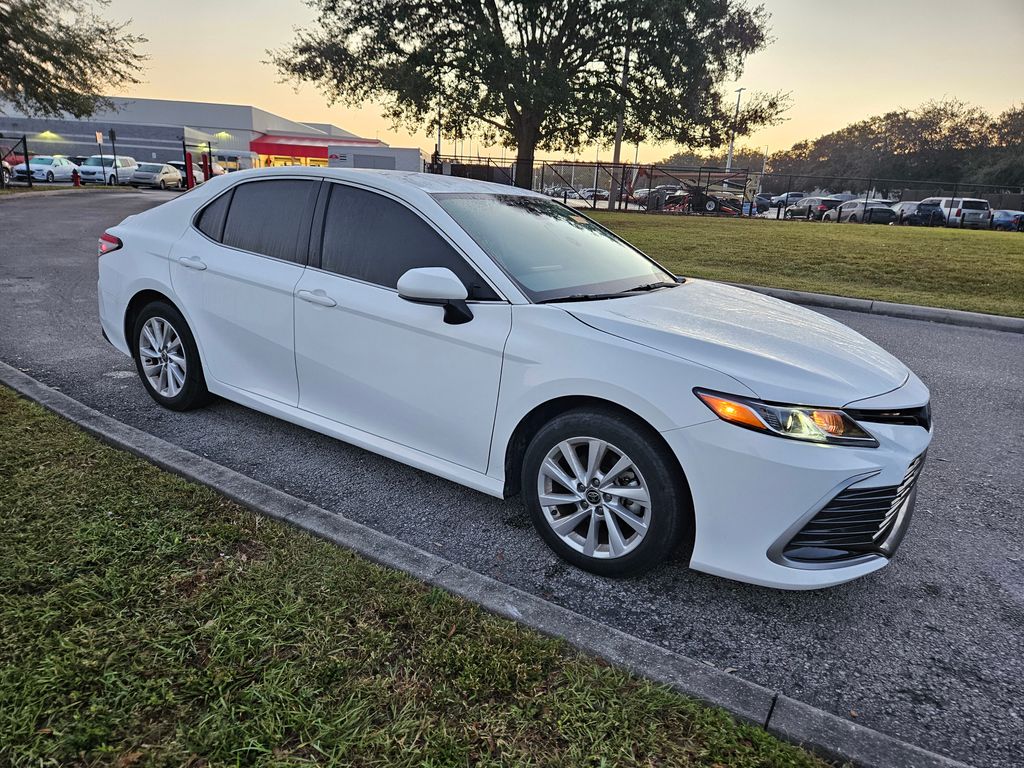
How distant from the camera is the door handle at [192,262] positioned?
404 cm

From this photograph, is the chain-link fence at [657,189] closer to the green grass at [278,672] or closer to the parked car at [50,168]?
the parked car at [50,168]

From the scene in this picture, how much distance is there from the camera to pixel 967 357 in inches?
274

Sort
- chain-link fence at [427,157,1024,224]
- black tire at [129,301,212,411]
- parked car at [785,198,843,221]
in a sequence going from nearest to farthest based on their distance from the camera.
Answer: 1. black tire at [129,301,212,411]
2. chain-link fence at [427,157,1024,224]
3. parked car at [785,198,843,221]

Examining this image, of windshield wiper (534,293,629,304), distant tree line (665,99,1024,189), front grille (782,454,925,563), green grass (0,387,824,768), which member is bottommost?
green grass (0,387,824,768)

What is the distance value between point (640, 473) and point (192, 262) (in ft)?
10.1

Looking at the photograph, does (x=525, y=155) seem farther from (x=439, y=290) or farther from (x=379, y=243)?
(x=439, y=290)

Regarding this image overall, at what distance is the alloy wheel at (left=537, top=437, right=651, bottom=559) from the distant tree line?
2120 inches

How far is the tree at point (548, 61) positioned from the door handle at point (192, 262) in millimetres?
17601

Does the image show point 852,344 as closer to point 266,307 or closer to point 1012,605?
point 1012,605

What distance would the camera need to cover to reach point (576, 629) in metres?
2.38

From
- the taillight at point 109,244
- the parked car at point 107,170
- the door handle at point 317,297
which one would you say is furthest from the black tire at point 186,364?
the parked car at point 107,170

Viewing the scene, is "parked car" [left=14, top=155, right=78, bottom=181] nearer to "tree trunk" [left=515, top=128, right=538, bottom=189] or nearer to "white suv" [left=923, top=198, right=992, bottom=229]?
"tree trunk" [left=515, top=128, right=538, bottom=189]

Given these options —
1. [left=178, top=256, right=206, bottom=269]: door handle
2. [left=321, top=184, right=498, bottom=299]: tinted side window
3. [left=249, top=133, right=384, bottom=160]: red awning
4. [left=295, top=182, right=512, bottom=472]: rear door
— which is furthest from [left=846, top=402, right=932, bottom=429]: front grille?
[left=249, top=133, right=384, bottom=160]: red awning

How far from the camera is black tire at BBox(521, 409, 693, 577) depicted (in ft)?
8.44
